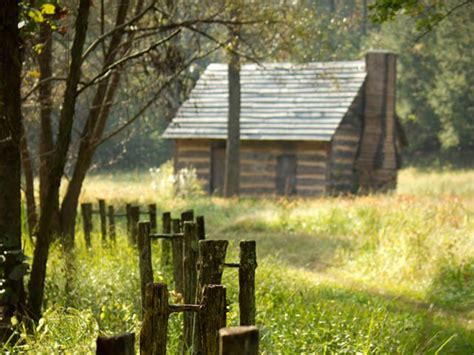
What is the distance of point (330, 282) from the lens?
12828 mm

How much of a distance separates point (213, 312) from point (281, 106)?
87.9ft

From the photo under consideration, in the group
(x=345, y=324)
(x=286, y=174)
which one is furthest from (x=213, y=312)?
(x=286, y=174)

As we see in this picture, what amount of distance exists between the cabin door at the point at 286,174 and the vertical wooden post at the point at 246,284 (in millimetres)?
24059

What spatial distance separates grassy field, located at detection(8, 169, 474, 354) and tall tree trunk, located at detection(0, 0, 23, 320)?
45 centimetres

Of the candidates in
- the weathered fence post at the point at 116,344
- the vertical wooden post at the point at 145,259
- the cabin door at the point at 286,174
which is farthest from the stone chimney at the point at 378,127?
the weathered fence post at the point at 116,344

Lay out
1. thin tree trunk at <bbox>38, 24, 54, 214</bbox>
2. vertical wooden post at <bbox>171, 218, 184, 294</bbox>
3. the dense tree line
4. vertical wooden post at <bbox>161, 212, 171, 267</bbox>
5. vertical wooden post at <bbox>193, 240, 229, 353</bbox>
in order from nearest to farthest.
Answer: vertical wooden post at <bbox>193, 240, 229, 353</bbox>
vertical wooden post at <bbox>171, 218, 184, 294</bbox>
vertical wooden post at <bbox>161, 212, 171, 267</bbox>
thin tree trunk at <bbox>38, 24, 54, 214</bbox>
the dense tree line

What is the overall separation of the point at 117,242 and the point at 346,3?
45922mm

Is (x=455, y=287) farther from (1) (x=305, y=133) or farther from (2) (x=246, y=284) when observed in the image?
(1) (x=305, y=133)

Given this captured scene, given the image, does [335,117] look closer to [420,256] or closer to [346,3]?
[420,256]

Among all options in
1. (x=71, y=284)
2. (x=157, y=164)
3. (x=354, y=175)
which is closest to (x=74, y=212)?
(x=71, y=284)

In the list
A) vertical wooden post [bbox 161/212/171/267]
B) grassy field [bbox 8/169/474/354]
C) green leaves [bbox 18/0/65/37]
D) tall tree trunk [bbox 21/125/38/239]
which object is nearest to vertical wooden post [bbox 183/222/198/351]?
grassy field [bbox 8/169/474/354]

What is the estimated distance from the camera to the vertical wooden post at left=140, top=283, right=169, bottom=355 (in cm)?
468

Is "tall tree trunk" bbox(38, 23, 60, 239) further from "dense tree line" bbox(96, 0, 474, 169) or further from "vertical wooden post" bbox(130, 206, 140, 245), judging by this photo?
"dense tree line" bbox(96, 0, 474, 169)

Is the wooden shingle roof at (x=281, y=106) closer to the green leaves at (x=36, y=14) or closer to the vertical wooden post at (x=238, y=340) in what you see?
the green leaves at (x=36, y=14)
